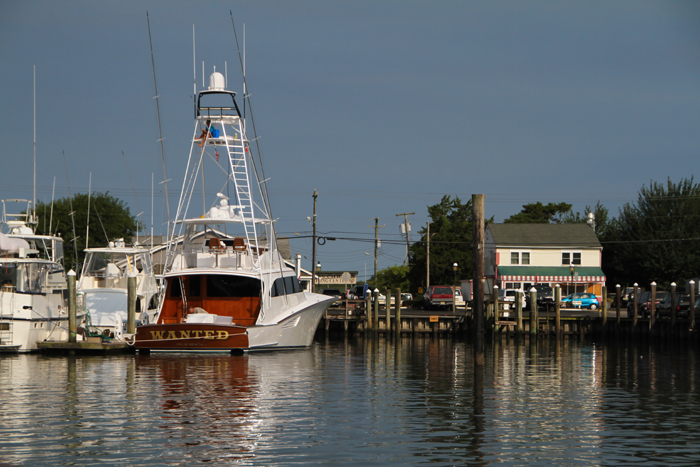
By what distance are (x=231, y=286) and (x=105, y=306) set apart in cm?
615

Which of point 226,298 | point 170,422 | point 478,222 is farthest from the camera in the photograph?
point 226,298

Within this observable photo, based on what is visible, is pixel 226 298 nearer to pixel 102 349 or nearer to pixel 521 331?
pixel 102 349

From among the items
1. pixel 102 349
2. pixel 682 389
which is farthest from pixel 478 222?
pixel 102 349

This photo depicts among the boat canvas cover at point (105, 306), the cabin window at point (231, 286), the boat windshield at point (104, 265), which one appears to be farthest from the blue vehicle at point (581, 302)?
the boat canvas cover at point (105, 306)

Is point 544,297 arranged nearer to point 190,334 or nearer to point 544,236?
point 544,236

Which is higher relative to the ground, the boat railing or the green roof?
the green roof

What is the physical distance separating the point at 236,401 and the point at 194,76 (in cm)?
1644

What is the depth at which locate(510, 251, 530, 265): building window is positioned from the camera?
70438 millimetres

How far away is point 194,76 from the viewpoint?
1205 inches

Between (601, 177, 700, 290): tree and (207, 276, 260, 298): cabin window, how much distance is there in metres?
44.8

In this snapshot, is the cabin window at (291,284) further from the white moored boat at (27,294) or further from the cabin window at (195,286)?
the white moored boat at (27,294)

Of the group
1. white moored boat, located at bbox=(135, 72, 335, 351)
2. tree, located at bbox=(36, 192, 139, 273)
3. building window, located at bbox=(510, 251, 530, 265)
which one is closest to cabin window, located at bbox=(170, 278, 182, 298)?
white moored boat, located at bbox=(135, 72, 335, 351)

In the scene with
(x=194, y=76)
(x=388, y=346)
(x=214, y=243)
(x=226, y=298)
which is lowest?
(x=388, y=346)

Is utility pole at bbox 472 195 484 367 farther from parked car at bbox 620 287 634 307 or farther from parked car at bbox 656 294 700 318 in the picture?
parked car at bbox 620 287 634 307
